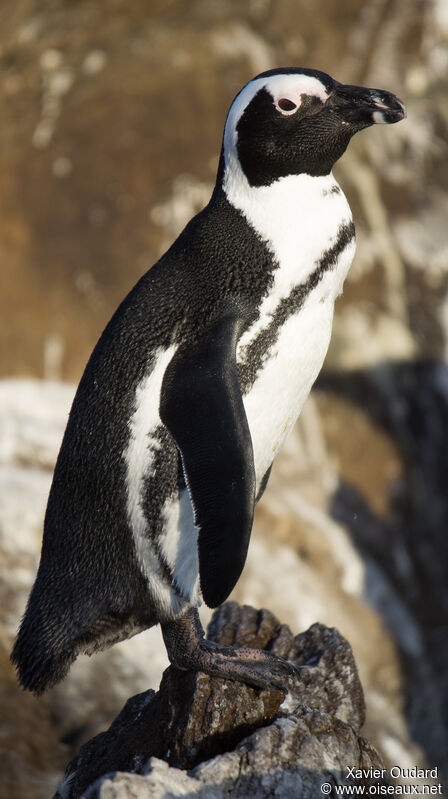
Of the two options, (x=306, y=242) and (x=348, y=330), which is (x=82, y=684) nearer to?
(x=306, y=242)

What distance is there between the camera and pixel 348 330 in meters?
6.91

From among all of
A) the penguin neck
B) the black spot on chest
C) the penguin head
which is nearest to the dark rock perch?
the black spot on chest

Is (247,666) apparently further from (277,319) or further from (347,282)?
(347,282)

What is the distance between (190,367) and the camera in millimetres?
2299

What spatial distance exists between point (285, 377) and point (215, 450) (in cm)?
36

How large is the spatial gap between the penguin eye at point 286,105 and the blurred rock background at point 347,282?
3017mm

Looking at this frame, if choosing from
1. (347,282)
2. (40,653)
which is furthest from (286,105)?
(347,282)

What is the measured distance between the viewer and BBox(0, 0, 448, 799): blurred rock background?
18.9 ft

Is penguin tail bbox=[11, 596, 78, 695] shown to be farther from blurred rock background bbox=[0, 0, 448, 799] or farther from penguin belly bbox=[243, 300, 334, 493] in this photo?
blurred rock background bbox=[0, 0, 448, 799]

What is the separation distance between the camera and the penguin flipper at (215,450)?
2.14m

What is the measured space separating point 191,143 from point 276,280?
4.94 m

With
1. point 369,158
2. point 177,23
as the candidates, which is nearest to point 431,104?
point 369,158

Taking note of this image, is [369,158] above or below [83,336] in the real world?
above

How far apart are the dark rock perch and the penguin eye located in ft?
4.95
